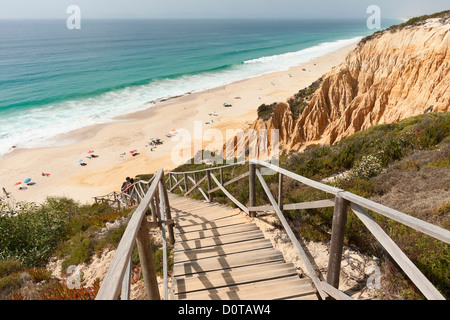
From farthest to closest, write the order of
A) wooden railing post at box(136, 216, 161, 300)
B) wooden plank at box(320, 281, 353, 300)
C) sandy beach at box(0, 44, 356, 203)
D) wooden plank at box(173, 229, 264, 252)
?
sandy beach at box(0, 44, 356, 203) < wooden plank at box(173, 229, 264, 252) < wooden plank at box(320, 281, 353, 300) < wooden railing post at box(136, 216, 161, 300)

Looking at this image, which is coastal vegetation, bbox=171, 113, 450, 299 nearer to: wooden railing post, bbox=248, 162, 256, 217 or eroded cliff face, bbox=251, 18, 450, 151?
wooden railing post, bbox=248, 162, 256, 217

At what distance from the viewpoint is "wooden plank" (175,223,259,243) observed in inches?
179

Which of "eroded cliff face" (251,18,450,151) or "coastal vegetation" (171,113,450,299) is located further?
"eroded cliff face" (251,18,450,151)

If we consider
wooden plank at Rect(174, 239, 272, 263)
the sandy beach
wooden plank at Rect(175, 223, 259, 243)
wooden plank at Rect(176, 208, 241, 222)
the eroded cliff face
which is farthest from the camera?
the sandy beach

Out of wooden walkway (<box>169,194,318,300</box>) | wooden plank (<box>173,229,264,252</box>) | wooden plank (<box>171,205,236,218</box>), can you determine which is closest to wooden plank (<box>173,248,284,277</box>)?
wooden walkway (<box>169,194,318,300</box>)


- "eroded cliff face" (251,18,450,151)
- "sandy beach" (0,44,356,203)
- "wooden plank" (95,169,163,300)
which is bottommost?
"sandy beach" (0,44,356,203)

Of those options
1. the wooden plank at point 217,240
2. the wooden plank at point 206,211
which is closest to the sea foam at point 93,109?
the wooden plank at point 206,211

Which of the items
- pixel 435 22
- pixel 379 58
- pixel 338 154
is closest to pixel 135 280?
pixel 338 154

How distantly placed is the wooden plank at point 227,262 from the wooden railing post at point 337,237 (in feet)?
3.31

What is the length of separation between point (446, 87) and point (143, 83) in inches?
1751

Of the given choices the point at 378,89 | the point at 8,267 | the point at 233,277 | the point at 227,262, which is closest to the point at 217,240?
the point at 227,262

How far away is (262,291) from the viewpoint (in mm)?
3117

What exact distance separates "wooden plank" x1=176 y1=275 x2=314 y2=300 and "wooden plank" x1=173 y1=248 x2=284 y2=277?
16.8 inches
